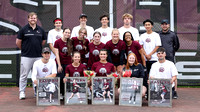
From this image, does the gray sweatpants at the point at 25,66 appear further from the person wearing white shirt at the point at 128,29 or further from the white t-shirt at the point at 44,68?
the person wearing white shirt at the point at 128,29

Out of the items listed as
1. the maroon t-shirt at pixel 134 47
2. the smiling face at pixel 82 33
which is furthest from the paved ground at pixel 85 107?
the smiling face at pixel 82 33

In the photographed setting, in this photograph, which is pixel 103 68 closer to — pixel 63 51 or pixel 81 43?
pixel 81 43

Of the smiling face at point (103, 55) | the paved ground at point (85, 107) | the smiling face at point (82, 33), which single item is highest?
the smiling face at point (82, 33)

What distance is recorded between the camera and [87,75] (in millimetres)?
6031

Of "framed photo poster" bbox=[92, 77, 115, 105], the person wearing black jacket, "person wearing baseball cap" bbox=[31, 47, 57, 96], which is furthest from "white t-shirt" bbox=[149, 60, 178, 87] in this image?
"person wearing baseball cap" bbox=[31, 47, 57, 96]

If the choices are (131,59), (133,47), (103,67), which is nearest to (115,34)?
(133,47)

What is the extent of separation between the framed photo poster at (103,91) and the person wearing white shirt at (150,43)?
1.40 m

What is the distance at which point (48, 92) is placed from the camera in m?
5.84

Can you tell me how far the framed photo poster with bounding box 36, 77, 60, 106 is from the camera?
5.80 metres

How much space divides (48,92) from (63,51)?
40.3 inches

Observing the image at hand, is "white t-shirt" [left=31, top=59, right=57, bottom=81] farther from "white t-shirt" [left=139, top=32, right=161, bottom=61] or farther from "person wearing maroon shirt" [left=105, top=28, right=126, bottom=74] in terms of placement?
"white t-shirt" [left=139, top=32, right=161, bottom=61]

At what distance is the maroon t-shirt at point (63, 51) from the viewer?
20.9ft

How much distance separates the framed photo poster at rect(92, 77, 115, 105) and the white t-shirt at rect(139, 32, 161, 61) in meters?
1.48

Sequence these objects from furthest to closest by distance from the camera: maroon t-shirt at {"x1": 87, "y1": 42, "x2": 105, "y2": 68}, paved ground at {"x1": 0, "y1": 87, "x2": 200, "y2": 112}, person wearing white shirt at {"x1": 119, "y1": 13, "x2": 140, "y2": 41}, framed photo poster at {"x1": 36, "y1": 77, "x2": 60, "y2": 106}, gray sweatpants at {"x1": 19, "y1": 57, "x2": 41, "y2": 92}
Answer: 1. person wearing white shirt at {"x1": 119, "y1": 13, "x2": 140, "y2": 41}
2. gray sweatpants at {"x1": 19, "y1": 57, "x2": 41, "y2": 92}
3. maroon t-shirt at {"x1": 87, "y1": 42, "x2": 105, "y2": 68}
4. framed photo poster at {"x1": 36, "y1": 77, "x2": 60, "y2": 106}
5. paved ground at {"x1": 0, "y1": 87, "x2": 200, "y2": 112}
